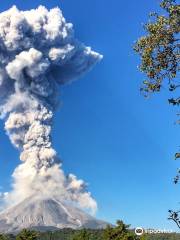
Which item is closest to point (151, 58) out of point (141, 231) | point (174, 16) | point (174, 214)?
point (174, 16)

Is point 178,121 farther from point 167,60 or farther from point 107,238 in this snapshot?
point 107,238

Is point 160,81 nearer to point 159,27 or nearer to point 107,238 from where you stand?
point 159,27

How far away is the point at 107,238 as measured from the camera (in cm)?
8175

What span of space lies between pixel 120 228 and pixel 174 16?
227 feet

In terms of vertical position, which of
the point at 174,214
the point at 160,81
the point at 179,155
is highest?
the point at 160,81

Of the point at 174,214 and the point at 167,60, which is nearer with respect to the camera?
the point at 174,214

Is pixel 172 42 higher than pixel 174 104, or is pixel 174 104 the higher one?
pixel 172 42

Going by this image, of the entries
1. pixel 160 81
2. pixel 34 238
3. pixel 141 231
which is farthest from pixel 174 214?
pixel 34 238

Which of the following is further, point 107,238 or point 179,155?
point 107,238

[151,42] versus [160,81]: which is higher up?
[151,42]

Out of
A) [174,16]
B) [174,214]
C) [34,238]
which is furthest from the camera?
[34,238]

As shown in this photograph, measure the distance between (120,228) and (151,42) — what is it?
68.2m

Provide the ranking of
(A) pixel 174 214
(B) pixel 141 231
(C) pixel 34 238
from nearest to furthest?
1. (A) pixel 174 214
2. (B) pixel 141 231
3. (C) pixel 34 238

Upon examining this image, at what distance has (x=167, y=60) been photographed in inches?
685
